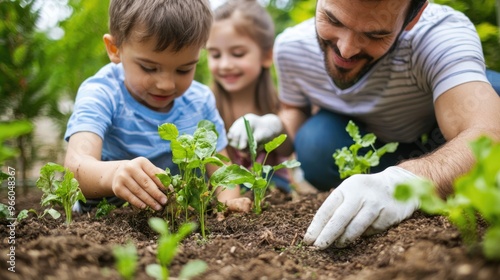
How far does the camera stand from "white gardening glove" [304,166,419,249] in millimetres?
1541

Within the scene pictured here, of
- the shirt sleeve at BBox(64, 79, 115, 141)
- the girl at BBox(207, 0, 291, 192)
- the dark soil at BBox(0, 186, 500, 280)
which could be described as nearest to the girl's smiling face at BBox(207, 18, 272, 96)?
the girl at BBox(207, 0, 291, 192)

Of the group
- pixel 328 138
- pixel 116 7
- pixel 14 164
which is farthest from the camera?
pixel 14 164

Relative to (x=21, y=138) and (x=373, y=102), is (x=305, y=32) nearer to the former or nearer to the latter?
(x=373, y=102)

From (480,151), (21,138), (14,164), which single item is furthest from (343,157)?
(14,164)

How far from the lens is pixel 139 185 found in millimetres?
1641

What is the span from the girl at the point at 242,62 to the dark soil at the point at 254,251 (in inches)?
68.8

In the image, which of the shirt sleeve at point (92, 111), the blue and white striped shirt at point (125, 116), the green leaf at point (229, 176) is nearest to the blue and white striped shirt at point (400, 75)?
the blue and white striped shirt at point (125, 116)

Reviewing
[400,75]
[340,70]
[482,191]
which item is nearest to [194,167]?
[482,191]

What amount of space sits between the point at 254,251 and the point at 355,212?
37 centimetres

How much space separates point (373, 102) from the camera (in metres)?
2.62

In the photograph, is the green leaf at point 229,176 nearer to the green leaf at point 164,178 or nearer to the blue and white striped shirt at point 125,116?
the green leaf at point 164,178

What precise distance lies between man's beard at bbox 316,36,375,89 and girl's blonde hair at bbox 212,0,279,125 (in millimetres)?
1187

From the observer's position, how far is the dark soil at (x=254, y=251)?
1017 millimetres

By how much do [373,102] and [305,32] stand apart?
605mm
